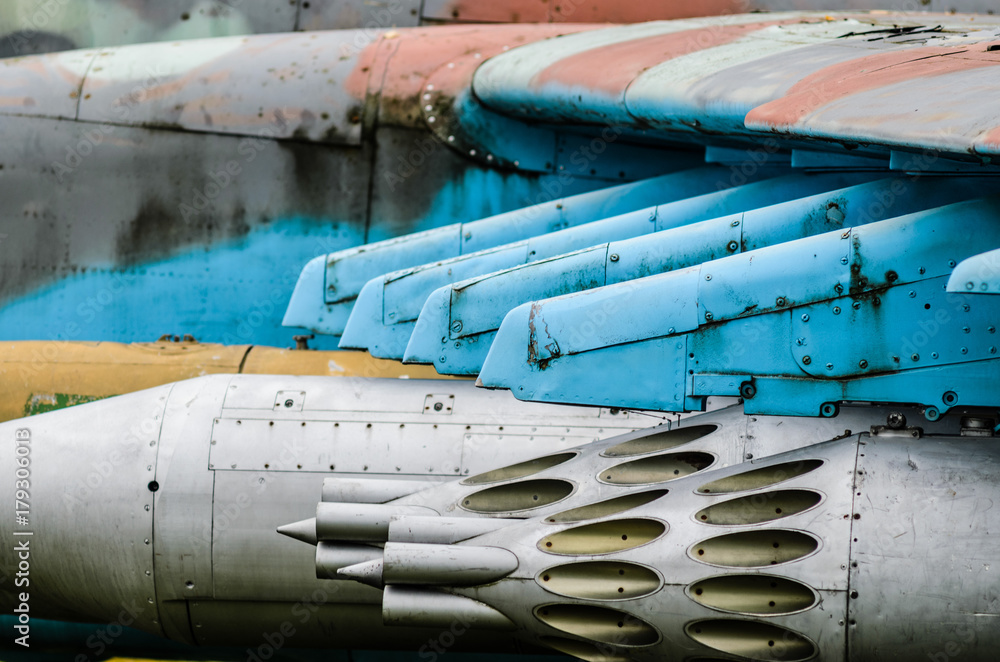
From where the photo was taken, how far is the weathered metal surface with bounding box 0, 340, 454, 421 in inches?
297

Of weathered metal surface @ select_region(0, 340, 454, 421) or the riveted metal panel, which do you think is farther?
weathered metal surface @ select_region(0, 340, 454, 421)

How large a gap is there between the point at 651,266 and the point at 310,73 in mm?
3482

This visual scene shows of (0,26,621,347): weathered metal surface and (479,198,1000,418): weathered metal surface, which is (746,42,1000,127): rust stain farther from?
(0,26,621,347): weathered metal surface

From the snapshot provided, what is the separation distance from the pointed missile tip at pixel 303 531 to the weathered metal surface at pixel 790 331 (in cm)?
156

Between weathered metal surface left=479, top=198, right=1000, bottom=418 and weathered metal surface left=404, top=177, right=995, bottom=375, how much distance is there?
788 millimetres

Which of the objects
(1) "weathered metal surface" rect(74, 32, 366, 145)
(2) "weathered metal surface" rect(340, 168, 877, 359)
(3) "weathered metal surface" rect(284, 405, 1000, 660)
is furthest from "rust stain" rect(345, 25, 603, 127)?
→ (3) "weathered metal surface" rect(284, 405, 1000, 660)

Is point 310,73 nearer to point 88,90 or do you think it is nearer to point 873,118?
point 88,90

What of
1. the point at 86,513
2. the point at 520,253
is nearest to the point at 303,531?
the point at 86,513

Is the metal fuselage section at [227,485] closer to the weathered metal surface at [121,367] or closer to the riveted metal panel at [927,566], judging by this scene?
the weathered metal surface at [121,367]

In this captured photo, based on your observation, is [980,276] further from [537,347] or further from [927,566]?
[537,347]

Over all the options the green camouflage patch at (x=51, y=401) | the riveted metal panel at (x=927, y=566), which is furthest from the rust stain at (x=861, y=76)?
the green camouflage patch at (x=51, y=401)

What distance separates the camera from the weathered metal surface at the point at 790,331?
4.82 metres

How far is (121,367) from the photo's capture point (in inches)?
301

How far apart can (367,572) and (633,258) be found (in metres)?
2.19
